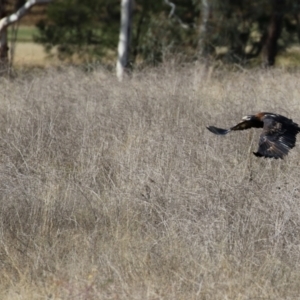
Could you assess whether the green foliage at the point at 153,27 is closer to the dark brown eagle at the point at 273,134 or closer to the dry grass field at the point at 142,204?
the dry grass field at the point at 142,204

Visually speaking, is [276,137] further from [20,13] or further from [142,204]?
[20,13]

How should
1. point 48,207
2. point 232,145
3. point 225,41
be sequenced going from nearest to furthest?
point 48,207 → point 232,145 → point 225,41

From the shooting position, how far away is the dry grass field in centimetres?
486

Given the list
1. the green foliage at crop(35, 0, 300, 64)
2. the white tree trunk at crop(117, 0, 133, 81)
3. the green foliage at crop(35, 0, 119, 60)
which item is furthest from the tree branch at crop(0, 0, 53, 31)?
the green foliage at crop(35, 0, 119, 60)

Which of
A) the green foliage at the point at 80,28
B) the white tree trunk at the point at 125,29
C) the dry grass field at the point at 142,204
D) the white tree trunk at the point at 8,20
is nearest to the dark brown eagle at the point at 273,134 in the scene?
the dry grass field at the point at 142,204

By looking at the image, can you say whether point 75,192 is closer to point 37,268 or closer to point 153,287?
point 37,268

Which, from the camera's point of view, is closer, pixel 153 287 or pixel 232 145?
pixel 153 287

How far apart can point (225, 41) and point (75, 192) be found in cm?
1091

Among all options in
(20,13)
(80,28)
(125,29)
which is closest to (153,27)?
(125,29)

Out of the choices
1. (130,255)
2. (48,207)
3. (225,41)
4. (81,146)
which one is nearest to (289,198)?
(130,255)

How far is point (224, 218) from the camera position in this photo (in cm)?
545

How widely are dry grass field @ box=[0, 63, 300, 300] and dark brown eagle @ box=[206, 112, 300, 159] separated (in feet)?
0.82

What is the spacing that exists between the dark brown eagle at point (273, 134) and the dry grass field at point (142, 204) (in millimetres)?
250

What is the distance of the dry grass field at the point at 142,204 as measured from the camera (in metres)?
4.86
